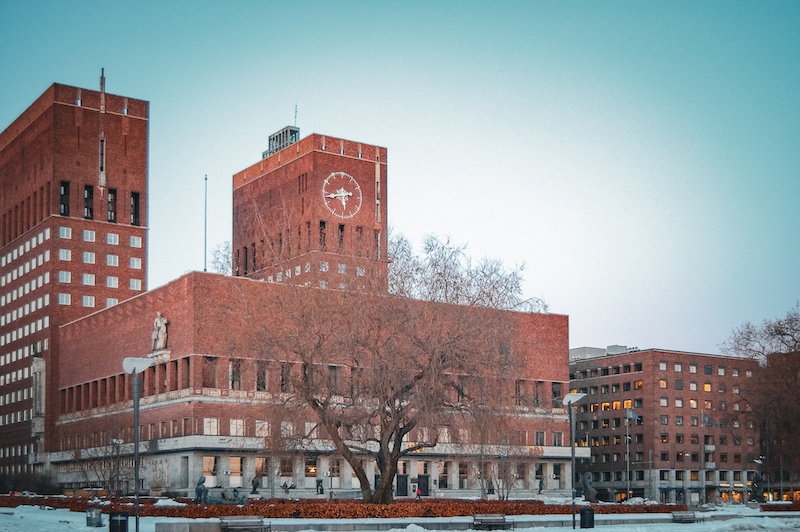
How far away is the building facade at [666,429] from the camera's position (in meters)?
148

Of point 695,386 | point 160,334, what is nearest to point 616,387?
point 695,386

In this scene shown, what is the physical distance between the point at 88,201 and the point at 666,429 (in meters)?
84.8

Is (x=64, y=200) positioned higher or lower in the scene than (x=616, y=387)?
higher

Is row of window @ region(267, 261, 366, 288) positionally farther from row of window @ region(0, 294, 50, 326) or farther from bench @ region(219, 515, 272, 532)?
row of window @ region(0, 294, 50, 326)

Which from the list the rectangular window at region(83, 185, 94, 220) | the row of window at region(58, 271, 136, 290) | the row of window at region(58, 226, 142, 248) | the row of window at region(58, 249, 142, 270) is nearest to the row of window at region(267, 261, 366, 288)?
the row of window at region(58, 271, 136, 290)

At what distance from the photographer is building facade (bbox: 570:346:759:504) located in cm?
14825

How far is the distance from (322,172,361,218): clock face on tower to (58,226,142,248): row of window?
24995 mm

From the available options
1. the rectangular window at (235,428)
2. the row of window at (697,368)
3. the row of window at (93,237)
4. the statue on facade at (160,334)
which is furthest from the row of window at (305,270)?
the row of window at (697,368)

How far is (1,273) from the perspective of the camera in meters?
147

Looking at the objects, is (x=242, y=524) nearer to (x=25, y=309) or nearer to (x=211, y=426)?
(x=211, y=426)

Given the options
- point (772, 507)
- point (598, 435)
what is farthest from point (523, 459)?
point (598, 435)

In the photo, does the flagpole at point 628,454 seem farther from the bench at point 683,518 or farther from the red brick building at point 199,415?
the bench at point 683,518

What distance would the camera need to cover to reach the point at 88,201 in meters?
133

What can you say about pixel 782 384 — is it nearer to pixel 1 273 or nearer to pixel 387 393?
pixel 387 393
